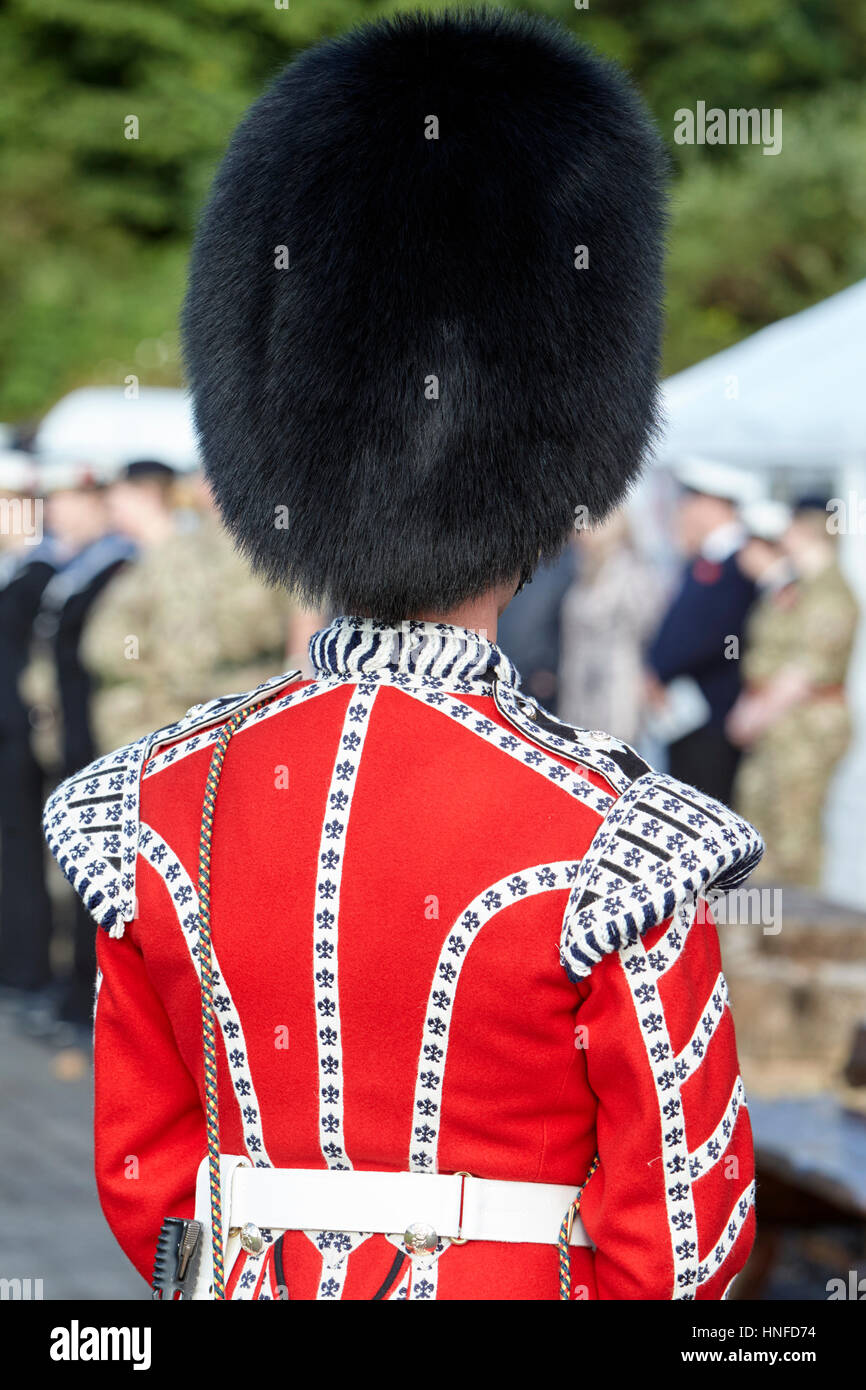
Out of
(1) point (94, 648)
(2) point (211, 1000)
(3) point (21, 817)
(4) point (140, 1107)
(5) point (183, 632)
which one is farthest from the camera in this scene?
(3) point (21, 817)

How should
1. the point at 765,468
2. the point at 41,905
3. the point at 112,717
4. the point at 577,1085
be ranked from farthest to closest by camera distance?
the point at 765,468 → the point at 41,905 → the point at 112,717 → the point at 577,1085

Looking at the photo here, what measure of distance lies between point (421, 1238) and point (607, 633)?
20.3 feet

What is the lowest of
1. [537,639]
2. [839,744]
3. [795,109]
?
[839,744]

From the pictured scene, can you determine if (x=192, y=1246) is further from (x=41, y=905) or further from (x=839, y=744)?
(x=41, y=905)

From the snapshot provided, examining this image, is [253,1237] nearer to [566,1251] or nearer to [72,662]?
[566,1251]

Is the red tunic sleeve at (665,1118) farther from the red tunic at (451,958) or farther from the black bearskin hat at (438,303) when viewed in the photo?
the black bearskin hat at (438,303)

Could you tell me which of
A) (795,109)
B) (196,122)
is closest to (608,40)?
(795,109)

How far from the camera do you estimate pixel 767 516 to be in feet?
28.3

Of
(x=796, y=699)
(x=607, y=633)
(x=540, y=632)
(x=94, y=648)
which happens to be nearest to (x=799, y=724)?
(x=796, y=699)

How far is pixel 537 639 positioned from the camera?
7.62 meters

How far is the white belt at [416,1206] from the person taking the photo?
4.82ft

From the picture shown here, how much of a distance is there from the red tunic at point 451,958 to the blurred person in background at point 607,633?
6.01m

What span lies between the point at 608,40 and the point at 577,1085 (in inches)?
1010
